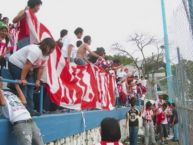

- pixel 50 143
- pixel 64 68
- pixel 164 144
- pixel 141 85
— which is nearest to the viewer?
pixel 50 143

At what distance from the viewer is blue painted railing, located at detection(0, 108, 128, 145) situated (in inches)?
236

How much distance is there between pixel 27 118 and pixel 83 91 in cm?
427

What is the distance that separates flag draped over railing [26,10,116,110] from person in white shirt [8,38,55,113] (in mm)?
756

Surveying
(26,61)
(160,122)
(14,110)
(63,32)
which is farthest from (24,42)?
(160,122)

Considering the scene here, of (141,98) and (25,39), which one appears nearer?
(25,39)

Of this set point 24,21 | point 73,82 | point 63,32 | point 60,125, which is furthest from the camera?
point 63,32

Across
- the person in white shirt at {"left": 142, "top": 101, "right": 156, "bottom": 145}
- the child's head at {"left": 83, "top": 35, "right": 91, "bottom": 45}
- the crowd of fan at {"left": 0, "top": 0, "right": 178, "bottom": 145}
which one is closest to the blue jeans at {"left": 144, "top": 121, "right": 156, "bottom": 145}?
the person in white shirt at {"left": 142, "top": 101, "right": 156, "bottom": 145}

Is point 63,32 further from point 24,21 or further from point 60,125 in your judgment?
point 24,21

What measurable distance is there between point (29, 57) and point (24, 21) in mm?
1040

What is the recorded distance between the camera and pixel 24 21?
7.17 metres

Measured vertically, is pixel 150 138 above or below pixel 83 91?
below

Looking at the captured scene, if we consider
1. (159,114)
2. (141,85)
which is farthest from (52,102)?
(141,85)

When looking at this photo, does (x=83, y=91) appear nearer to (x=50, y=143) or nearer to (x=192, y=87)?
(x=50, y=143)

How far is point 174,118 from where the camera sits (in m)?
16.2
